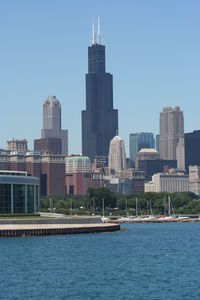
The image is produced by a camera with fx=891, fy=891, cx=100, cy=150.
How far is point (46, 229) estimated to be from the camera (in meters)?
133

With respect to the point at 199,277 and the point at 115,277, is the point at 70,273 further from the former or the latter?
the point at 199,277

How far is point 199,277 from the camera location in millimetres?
80500

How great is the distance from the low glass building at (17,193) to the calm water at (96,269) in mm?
26015

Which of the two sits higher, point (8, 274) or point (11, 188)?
point (11, 188)

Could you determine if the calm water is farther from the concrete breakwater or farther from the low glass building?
the low glass building

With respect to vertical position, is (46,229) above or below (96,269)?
above

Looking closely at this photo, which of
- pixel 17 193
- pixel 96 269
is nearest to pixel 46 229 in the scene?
pixel 17 193

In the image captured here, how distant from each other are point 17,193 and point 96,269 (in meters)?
68.6

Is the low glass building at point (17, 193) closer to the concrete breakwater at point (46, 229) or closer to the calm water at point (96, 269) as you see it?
the concrete breakwater at point (46, 229)

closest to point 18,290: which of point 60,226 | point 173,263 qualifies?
point 173,263

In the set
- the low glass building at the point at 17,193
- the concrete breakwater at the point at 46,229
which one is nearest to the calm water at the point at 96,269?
the concrete breakwater at the point at 46,229

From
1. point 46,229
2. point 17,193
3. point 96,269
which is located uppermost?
point 17,193

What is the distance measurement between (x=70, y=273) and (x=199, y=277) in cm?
1213

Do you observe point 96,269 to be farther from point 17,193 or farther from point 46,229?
point 17,193
